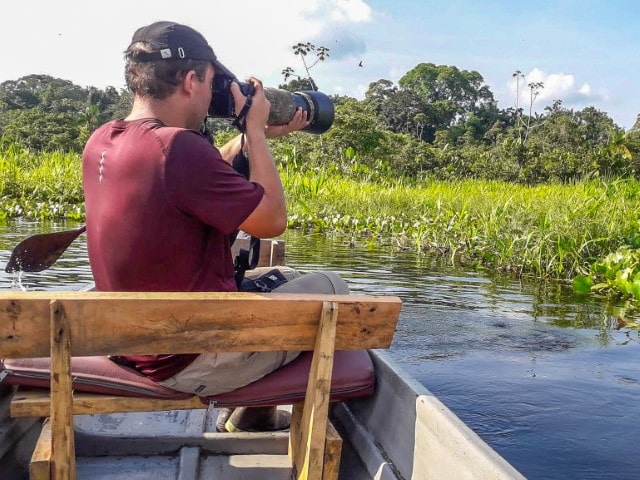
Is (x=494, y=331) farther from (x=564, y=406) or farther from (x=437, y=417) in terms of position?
(x=437, y=417)

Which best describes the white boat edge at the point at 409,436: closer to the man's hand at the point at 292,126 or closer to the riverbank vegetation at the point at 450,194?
the man's hand at the point at 292,126

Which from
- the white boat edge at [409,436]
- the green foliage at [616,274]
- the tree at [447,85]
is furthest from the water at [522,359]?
the tree at [447,85]

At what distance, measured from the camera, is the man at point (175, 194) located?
1.77 m

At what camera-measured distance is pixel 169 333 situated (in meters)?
1.68

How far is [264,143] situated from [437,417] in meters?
0.93

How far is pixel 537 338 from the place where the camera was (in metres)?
4.92

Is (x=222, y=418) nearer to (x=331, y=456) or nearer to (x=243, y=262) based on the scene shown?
(x=243, y=262)

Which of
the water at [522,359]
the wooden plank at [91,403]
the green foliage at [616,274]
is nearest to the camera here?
the wooden plank at [91,403]

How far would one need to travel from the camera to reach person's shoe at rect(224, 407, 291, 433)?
245 centimetres

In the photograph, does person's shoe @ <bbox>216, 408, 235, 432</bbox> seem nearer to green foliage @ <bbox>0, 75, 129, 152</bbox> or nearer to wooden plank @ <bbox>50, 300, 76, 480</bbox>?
wooden plank @ <bbox>50, 300, 76, 480</bbox>

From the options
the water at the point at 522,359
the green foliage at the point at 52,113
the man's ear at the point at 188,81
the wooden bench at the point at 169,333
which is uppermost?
the green foliage at the point at 52,113

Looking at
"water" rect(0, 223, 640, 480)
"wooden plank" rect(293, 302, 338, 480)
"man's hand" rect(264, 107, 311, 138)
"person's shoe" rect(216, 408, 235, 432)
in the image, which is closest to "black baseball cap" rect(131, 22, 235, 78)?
"man's hand" rect(264, 107, 311, 138)

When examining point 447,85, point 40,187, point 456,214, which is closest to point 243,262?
point 456,214

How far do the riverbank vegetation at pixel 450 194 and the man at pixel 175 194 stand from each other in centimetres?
465
